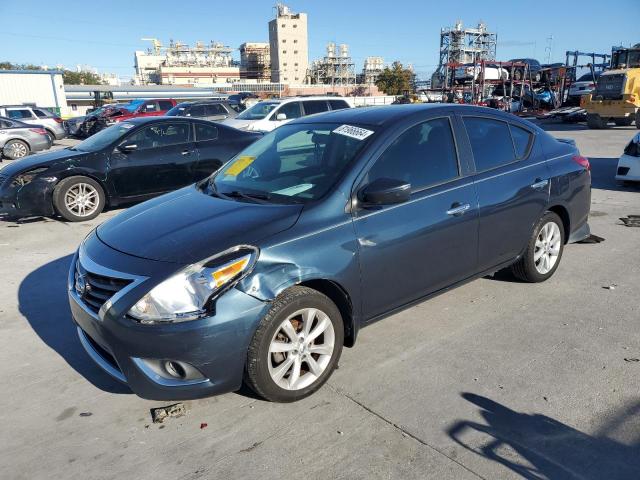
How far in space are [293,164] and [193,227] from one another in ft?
3.35

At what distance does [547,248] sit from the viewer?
4.77 m

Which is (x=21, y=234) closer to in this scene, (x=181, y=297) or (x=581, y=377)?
(x=181, y=297)

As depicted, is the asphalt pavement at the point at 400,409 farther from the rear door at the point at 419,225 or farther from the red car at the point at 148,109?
the red car at the point at 148,109

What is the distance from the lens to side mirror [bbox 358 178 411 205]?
10.5ft

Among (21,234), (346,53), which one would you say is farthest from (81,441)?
(346,53)

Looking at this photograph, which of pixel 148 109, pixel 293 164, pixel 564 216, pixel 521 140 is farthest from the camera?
pixel 148 109

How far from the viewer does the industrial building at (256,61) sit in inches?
6058

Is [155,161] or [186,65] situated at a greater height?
[186,65]

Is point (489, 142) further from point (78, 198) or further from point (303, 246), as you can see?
point (78, 198)

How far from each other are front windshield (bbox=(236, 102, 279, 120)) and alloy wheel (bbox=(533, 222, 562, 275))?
477 inches

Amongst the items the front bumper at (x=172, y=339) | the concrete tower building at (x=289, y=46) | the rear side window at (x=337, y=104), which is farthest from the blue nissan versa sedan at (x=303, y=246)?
the concrete tower building at (x=289, y=46)

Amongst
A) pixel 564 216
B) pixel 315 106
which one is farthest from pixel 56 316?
pixel 315 106

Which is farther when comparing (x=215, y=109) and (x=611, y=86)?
(x=611, y=86)

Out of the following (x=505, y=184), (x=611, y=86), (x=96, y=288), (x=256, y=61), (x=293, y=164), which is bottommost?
(x=96, y=288)
